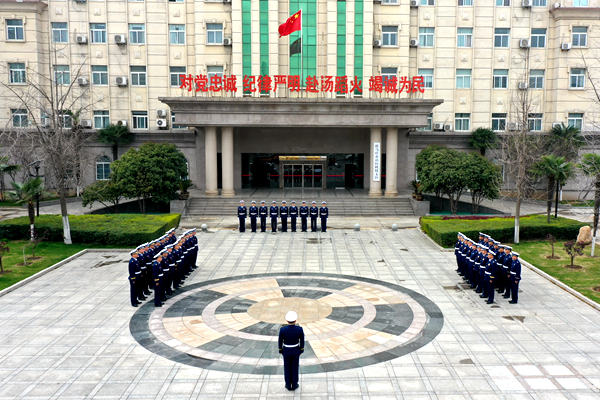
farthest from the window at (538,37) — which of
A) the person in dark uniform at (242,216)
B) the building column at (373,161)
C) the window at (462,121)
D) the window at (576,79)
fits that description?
the person in dark uniform at (242,216)

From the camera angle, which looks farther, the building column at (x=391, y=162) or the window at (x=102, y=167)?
the window at (x=102, y=167)

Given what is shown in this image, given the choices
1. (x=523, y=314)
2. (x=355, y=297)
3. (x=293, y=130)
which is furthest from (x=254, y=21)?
(x=523, y=314)

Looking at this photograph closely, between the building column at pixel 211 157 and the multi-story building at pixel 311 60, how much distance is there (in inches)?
161

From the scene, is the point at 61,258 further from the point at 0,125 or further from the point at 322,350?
the point at 0,125

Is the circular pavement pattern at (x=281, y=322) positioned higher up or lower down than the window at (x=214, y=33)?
lower down

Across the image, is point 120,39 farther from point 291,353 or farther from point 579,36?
point 579,36

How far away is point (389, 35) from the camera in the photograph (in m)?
33.3

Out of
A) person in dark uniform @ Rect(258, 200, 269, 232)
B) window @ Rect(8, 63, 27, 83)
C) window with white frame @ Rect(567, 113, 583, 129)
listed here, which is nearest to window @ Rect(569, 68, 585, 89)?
window with white frame @ Rect(567, 113, 583, 129)

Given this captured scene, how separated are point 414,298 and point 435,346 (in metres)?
3.09

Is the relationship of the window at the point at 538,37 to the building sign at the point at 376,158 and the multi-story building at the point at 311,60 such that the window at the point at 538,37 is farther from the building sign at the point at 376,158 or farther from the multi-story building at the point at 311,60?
the building sign at the point at 376,158

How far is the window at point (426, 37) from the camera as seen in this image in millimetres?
34031

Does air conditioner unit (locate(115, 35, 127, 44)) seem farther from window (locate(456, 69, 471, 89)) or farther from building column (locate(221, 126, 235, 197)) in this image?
window (locate(456, 69, 471, 89))

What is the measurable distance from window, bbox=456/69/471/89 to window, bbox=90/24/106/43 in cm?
2602

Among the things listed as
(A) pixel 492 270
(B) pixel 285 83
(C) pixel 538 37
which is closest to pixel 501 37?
(C) pixel 538 37
